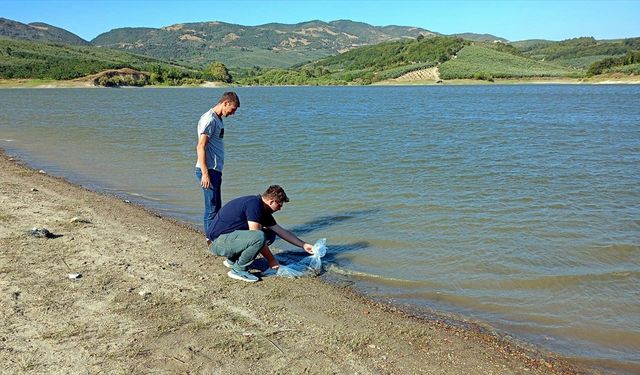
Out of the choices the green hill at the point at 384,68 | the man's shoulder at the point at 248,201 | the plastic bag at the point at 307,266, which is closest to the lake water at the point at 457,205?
the plastic bag at the point at 307,266

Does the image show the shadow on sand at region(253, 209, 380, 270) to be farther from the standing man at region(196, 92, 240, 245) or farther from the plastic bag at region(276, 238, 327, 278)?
the standing man at region(196, 92, 240, 245)

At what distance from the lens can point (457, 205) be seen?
1204cm

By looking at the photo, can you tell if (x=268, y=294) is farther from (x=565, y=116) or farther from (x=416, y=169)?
(x=565, y=116)

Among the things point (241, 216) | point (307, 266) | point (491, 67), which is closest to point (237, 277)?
point (241, 216)

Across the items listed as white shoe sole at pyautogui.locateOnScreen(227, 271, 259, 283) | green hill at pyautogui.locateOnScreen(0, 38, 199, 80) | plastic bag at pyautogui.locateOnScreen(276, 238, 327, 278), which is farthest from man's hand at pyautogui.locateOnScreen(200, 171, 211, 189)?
green hill at pyautogui.locateOnScreen(0, 38, 199, 80)

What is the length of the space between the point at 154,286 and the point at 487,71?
15110 centimetres

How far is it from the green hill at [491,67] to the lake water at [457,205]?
4660 inches

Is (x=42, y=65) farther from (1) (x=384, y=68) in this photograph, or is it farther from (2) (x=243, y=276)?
(2) (x=243, y=276)

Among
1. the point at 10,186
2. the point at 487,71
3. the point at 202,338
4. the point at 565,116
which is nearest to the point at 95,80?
the point at 487,71

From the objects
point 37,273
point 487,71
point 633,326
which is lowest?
point 633,326

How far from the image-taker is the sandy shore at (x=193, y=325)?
16.1ft

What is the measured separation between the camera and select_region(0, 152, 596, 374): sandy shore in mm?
4910

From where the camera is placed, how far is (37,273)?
680 cm

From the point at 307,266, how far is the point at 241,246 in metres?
1.13
